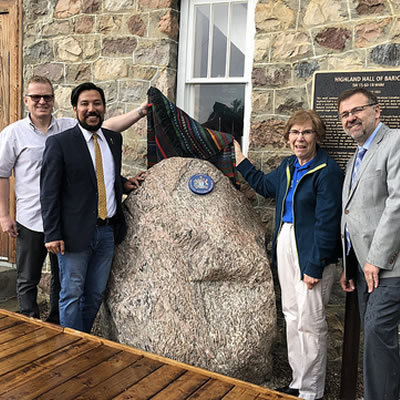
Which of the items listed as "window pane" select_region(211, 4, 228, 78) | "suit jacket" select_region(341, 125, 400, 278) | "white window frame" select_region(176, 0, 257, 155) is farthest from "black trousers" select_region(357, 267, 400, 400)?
"window pane" select_region(211, 4, 228, 78)

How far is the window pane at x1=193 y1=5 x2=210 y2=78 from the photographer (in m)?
4.64

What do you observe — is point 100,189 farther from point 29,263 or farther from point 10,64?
point 10,64

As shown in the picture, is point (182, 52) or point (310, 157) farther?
point (182, 52)

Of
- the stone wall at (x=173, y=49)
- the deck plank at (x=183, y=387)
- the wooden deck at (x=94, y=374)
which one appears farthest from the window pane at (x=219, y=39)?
the deck plank at (x=183, y=387)

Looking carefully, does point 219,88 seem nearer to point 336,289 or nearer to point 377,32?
point 377,32

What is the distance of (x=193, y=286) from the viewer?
320 cm

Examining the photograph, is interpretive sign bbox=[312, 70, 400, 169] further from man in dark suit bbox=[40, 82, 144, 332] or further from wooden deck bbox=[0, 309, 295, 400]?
wooden deck bbox=[0, 309, 295, 400]

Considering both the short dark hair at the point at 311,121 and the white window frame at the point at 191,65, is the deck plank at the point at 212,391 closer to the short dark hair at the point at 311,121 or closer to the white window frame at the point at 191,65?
the short dark hair at the point at 311,121

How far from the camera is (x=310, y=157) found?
10.7ft

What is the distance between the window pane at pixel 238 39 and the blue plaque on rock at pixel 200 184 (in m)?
1.49

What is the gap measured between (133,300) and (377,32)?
113 inches

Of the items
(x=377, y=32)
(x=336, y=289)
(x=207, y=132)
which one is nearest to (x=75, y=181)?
(x=207, y=132)

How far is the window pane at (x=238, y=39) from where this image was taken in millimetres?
4465

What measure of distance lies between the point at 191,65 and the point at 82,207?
220 centimetres
